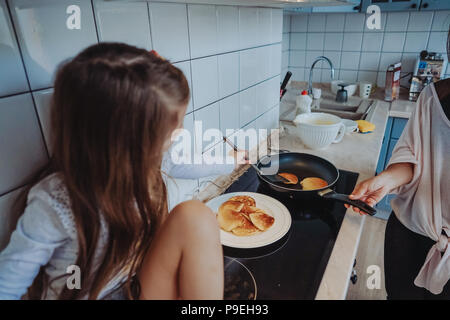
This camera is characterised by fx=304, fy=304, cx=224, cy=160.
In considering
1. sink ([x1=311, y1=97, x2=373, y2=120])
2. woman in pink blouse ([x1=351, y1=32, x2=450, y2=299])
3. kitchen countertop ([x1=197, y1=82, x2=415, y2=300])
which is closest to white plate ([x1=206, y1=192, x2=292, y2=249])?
kitchen countertop ([x1=197, y1=82, x2=415, y2=300])

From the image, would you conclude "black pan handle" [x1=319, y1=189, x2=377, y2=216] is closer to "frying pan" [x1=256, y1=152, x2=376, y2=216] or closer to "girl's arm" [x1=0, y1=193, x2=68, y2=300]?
"frying pan" [x1=256, y1=152, x2=376, y2=216]

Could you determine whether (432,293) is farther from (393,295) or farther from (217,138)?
(217,138)

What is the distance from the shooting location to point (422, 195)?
2.98 feet

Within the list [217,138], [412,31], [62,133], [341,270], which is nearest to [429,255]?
[341,270]

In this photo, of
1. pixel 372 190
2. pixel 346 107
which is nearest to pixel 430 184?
pixel 372 190

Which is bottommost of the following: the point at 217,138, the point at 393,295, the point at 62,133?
the point at 393,295

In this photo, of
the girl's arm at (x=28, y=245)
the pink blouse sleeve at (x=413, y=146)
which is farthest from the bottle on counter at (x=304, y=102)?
the girl's arm at (x=28, y=245)

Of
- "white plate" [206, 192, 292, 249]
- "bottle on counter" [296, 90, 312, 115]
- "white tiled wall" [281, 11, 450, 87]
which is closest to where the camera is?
"white plate" [206, 192, 292, 249]

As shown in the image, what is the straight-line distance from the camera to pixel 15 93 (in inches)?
19.9

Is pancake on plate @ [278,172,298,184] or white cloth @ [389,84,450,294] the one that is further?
pancake on plate @ [278,172,298,184]

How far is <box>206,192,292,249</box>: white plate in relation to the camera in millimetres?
753

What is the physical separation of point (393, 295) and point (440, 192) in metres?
0.39

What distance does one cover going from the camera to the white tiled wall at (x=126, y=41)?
0.50m

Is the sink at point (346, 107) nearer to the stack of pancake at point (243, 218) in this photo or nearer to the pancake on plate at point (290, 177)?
the pancake on plate at point (290, 177)
